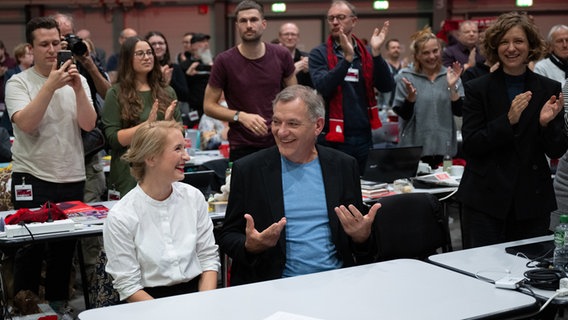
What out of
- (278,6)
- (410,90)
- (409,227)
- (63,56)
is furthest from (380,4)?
(409,227)

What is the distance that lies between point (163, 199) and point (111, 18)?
38.3ft

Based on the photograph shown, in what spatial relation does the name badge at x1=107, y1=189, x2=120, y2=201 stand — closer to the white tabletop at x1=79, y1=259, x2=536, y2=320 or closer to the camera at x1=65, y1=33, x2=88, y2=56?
the camera at x1=65, y1=33, x2=88, y2=56

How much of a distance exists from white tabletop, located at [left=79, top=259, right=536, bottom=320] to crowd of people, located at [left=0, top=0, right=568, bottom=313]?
0.28 metres

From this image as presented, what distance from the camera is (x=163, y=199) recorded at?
10.0 ft

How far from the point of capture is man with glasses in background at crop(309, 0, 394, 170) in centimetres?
507

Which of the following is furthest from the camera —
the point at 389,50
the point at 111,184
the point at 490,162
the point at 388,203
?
the point at 389,50

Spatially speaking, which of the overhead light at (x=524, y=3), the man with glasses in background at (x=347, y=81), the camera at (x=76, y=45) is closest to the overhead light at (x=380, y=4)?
the overhead light at (x=524, y=3)

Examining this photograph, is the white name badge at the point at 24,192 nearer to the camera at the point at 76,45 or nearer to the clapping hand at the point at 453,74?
the camera at the point at 76,45

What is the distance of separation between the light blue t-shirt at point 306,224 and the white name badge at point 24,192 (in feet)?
5.44

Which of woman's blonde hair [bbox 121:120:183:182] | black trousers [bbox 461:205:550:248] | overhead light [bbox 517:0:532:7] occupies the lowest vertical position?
black trousers [bbox 461:205:550:248]

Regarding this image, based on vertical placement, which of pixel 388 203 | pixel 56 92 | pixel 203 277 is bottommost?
pixel 203 277

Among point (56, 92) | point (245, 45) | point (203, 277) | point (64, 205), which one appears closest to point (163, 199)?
point (203, 277)

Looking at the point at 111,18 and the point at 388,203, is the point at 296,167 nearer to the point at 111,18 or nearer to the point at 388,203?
the point at 388,203

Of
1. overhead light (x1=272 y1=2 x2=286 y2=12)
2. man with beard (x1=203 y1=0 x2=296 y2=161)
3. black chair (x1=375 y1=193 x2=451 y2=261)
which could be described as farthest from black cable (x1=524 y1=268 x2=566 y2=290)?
overhead light (x1=272 y1=2 x2=286 y2=12)
